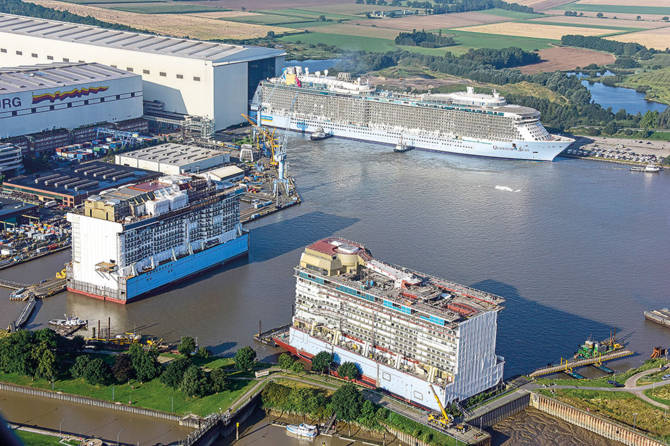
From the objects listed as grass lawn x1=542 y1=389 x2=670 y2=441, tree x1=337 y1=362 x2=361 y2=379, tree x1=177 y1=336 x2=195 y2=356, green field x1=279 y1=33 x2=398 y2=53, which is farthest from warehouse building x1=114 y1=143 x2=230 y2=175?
green field x1=279 y1=33 x2=398 y2=53

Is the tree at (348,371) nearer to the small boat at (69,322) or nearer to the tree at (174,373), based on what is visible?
the tree at (174,373)

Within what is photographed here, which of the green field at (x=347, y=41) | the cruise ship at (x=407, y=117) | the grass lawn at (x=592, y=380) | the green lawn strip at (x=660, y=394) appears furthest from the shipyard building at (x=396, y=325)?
the green field at (x=347, y=41)

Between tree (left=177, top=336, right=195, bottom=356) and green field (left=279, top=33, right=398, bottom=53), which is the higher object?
green field (left=279, top=33, right=398, bottom=53)

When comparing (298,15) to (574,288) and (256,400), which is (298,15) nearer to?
(574,288)

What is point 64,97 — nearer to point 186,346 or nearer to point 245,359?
point 186,346

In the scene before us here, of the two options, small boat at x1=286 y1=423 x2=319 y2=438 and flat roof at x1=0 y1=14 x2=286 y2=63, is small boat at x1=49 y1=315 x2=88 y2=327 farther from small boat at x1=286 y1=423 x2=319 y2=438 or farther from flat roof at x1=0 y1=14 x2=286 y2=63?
flat roof at x1=0 y1=14 x2=286 y2=63

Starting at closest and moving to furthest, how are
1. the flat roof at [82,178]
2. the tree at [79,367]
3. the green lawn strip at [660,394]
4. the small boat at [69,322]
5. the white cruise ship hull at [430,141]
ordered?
the green lawn strip at [660,394] < the tree at [79,367] < the small boat at [69,322] < the flat roof at [82,178] < the white cruise ship hull at [430,141]

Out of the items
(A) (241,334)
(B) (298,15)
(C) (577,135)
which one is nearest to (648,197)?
(C) (577,135)
